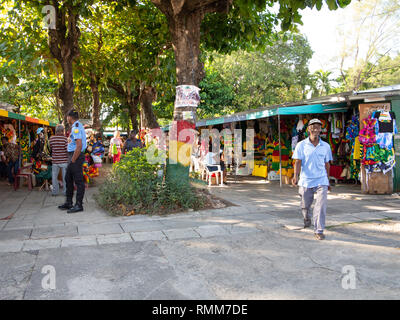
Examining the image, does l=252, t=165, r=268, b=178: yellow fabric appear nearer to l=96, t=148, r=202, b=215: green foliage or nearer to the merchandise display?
the merchandise display

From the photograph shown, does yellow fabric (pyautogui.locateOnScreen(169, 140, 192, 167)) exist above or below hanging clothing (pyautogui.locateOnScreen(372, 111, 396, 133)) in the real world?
below

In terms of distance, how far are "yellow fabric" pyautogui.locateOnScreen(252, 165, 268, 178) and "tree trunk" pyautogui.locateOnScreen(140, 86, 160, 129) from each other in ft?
18.7

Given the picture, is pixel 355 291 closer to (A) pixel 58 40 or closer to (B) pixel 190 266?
(B) pixel 190 266

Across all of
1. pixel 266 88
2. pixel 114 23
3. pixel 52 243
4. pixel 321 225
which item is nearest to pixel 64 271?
pixel 52 243

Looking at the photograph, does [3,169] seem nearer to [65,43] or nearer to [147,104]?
[65,43]

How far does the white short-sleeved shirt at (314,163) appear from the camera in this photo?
529 centimetres

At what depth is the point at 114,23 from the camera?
13586mm

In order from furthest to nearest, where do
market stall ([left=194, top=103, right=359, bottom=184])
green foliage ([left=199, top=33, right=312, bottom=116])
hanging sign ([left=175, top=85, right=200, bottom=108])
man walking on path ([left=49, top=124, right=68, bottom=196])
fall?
green foliage ([left=199, top=33, right=312, bottom=116]) < market stall ([left=194, top=103, right=359, bottom=184]) < man walking on path ([left=49, top=124, right=68, bottom=196]) < hanging sign ([left=175, top=85, right=200, bottom=108])

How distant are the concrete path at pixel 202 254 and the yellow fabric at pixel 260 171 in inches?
219

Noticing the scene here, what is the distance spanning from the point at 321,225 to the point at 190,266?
2218 mm

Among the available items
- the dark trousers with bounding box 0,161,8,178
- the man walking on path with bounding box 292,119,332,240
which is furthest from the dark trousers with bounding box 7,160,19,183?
the man walking on path with bounding box 292,119,332,240

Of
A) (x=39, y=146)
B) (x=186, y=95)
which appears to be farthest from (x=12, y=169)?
(x=186, y=95)

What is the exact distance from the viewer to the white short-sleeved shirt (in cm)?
529

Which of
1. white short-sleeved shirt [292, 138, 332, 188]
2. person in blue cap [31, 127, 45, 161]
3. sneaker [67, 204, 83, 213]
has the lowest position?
sneaker [67, 204, 83, 213]
